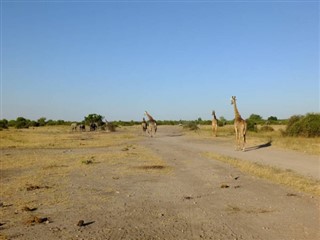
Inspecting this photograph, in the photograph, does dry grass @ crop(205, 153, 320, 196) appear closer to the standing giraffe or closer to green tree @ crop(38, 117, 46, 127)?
the standing giraffe

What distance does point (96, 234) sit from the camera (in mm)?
8352

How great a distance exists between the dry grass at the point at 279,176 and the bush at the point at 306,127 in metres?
17.2

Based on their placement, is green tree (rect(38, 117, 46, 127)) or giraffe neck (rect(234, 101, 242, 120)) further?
green tree (rect(38, 117, 46, 127))

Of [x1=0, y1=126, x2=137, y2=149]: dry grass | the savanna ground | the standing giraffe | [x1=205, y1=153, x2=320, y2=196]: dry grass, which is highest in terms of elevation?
the standing giraffe

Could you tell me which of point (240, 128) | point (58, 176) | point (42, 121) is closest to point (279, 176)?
point (58, 176)

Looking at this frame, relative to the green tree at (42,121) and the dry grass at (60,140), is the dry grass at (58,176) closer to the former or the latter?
the dry grass at (60,140)

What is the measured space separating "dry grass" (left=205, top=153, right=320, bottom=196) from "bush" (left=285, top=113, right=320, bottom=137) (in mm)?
17186

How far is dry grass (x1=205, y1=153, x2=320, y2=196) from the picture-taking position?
1271 centimetres

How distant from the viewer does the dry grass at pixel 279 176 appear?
12.7 meters

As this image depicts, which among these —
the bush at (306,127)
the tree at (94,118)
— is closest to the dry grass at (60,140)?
the bush at (306,127)

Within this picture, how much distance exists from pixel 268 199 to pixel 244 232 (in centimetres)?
324

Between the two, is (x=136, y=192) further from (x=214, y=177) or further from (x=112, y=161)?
(x=112, y=161)

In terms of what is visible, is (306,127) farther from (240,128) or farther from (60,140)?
(60,140)

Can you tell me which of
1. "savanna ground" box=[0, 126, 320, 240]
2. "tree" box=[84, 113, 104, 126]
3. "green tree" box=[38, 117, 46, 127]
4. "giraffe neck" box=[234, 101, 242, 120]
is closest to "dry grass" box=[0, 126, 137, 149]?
"giraffe neck" box=[234, 101, 242, 120]
